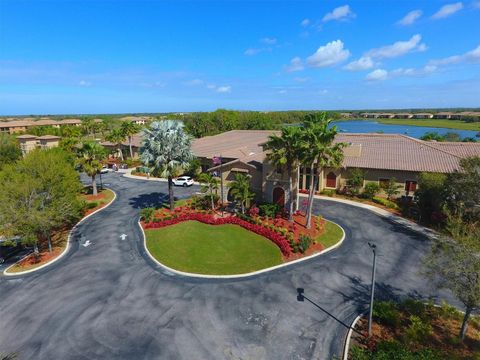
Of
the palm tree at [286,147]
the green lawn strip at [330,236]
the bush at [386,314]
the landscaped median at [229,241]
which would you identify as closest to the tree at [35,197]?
the landscaped median at [229,241]

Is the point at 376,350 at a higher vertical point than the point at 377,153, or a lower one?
lower

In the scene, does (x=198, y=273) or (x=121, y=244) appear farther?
(x=121, y=244)

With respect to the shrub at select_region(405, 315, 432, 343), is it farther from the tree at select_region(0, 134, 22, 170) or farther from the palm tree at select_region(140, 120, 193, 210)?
the tree at select_region(0, 134, 22, 170)

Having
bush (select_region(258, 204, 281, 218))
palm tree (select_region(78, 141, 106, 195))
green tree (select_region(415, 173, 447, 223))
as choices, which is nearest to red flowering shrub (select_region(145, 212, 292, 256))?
bush (select_region(258, 204, 281, 218))

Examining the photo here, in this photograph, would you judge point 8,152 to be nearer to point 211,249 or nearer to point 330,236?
point 211,249

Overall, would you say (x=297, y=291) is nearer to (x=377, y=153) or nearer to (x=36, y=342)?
(x=36, y=342)

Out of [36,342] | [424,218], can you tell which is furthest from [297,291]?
[424,218]

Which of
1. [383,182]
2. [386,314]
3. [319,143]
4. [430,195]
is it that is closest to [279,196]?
[319,143]
